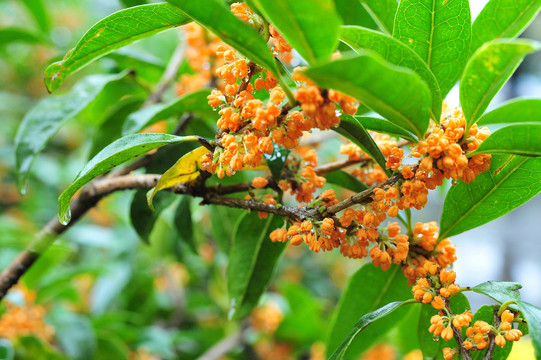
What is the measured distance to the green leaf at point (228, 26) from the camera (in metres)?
0.72

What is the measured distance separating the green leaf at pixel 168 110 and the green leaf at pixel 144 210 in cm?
19

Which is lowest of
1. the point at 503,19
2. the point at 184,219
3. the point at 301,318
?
the point at 301,318

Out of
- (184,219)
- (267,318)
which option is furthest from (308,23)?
(267,318)

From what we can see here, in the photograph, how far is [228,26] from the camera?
2.42ft

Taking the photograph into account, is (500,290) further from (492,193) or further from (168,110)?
(168,110)

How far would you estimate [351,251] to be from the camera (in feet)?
2.97

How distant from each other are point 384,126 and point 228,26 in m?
0.40

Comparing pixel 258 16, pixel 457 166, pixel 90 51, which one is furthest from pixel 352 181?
pixel 90 51

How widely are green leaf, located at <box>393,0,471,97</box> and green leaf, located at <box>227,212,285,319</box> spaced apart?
521 mm

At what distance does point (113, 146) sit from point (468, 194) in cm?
75

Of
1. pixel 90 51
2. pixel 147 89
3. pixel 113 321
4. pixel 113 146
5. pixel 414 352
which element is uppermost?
pixel 90 51

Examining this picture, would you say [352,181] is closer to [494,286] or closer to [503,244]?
[494,286]

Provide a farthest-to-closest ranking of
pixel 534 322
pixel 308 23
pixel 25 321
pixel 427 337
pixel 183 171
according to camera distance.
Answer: pixel 25 321 < pixel 427 337 < pixel 183 171 < pixel 534 322 < pixel 308 23

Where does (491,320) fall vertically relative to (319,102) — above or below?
below
